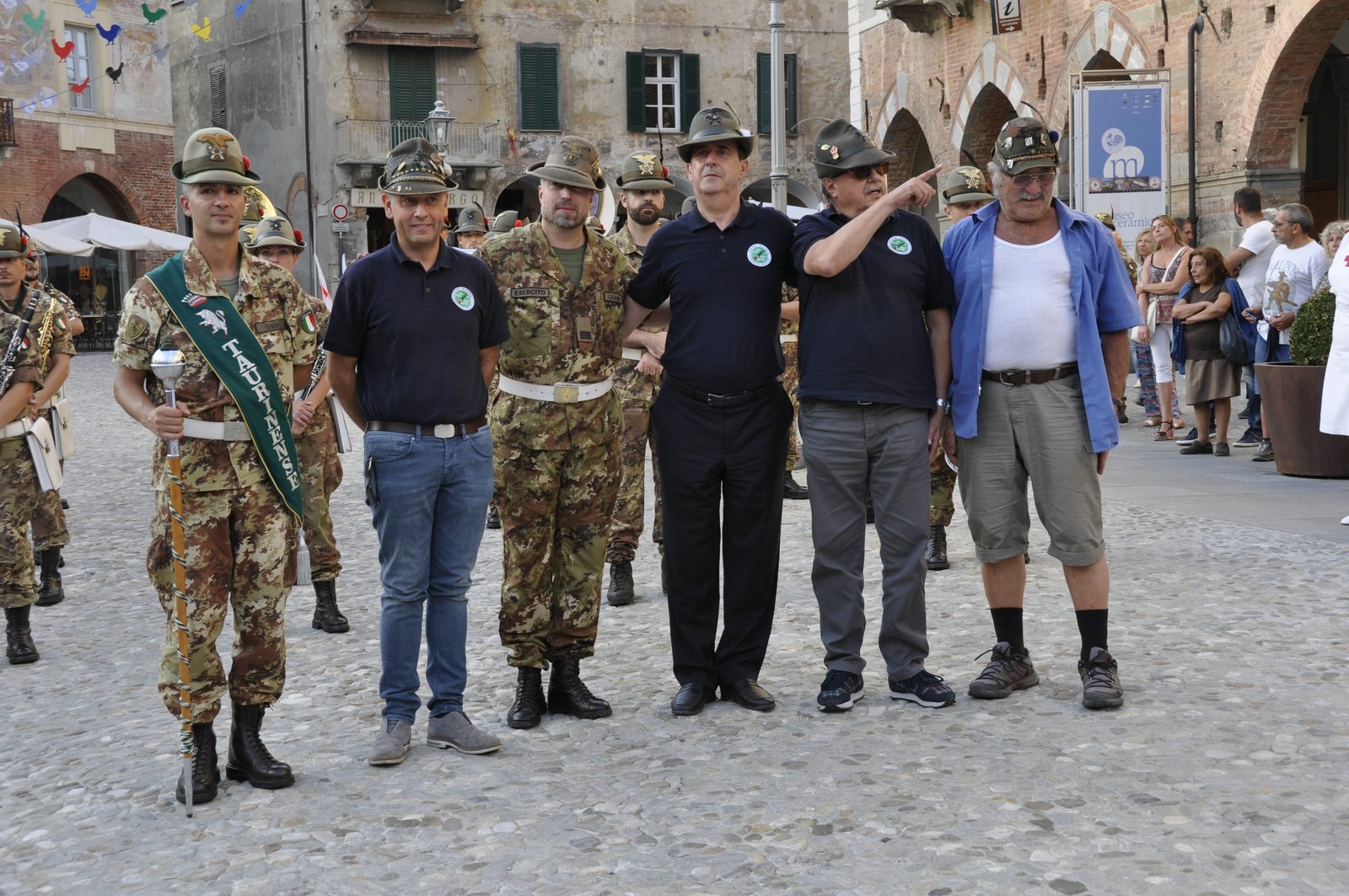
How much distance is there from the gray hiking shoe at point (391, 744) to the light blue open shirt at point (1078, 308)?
2.30 meters

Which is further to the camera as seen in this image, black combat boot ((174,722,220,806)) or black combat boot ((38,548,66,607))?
black combat boot ((38,548,66,607))

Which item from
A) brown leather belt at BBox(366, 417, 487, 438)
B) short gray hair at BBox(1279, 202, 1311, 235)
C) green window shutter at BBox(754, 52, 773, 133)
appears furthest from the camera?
green window shutter at BBox(754, 52, 773, 133)

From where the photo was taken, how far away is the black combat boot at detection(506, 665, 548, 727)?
5.79 meters

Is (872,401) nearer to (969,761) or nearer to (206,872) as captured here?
(969,761)

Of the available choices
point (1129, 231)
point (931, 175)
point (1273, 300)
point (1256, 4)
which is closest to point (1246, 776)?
point (931, 175)

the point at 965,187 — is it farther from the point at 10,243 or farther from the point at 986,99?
the point at 986,99

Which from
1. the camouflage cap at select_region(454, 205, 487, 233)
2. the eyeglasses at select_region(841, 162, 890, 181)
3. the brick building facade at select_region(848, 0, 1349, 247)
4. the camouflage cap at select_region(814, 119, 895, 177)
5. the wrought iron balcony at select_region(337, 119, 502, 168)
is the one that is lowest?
the eyeglasses at select_region(841, 162, 890, 181)

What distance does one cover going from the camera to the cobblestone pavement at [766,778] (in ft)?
14.0

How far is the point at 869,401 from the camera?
576cm

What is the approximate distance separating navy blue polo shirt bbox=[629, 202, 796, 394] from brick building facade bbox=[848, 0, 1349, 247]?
13.5m

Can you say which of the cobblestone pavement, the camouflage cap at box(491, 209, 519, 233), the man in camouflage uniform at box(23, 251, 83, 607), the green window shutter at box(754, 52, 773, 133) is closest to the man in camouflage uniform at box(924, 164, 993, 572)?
the cobblestone pavement

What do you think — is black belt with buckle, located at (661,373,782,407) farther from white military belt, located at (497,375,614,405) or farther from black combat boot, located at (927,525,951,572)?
black combat boot, located at (927,525,951,572)

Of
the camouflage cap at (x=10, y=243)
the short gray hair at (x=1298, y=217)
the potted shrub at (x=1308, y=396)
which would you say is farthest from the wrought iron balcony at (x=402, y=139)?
the camouflage cap at (x=10, y=243)

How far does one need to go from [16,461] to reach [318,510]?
5.10ft
